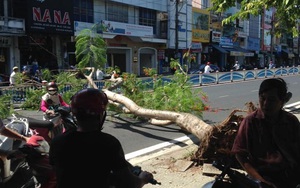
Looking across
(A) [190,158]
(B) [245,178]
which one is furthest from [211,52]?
(B) [245,178]

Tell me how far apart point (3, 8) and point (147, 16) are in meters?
18.3

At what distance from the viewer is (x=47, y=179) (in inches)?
127

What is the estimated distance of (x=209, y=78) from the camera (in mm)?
25219

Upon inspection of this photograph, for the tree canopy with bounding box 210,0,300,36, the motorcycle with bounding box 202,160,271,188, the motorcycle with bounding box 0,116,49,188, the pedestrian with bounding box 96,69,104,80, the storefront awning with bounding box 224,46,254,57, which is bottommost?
the motorcycle with bounding box 0,116,49,188

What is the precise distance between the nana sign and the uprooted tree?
1616cm

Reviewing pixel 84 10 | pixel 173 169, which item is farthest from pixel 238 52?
pixel 173 169

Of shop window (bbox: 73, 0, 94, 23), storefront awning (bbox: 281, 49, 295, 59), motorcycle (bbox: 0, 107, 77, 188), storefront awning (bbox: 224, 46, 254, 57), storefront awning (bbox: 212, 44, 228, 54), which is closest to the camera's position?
motorcycle (bbox: 0, 107, 77, 188)

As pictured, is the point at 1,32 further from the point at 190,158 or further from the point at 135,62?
the point at 190,158

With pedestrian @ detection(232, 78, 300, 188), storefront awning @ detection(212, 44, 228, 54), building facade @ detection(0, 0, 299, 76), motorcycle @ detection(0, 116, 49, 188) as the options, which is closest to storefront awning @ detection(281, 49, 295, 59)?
building facade @ detection(0, 0, 299, 76)

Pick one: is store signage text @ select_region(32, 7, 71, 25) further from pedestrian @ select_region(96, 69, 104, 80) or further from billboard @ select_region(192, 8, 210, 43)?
billboard @ select_region(192, 8, 210, 43)

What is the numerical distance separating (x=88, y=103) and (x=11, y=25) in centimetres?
2441

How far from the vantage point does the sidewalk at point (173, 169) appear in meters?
5.06

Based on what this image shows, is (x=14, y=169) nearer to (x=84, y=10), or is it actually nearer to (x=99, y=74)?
(x=99, y=74)

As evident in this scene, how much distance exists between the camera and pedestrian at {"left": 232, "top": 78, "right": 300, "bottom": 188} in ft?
8.63
